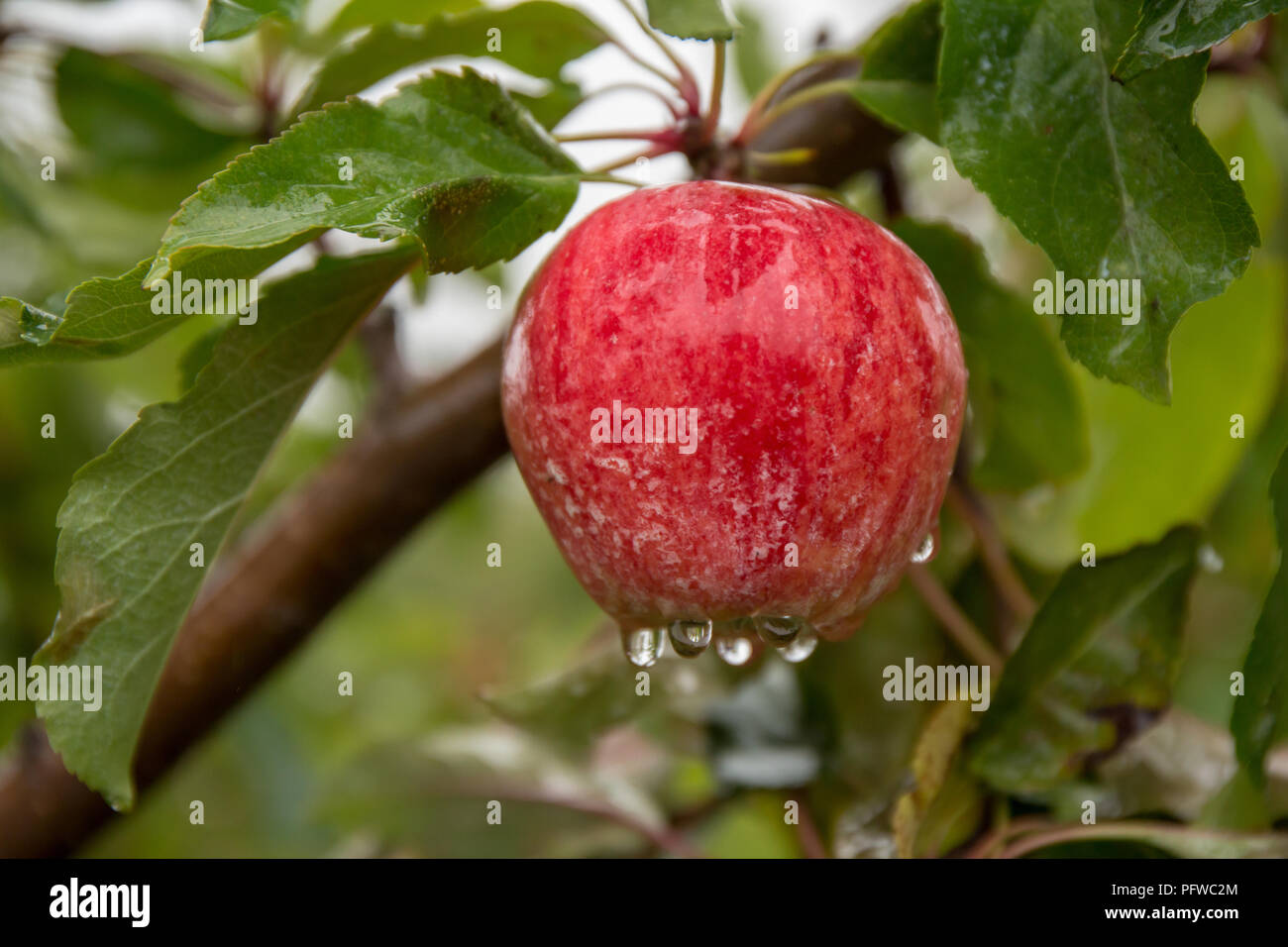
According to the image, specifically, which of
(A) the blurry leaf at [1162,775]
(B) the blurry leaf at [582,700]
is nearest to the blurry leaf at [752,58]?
(B) the blurry leaf at [582,700]

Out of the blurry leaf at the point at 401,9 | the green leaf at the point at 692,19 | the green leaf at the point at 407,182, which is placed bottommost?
the green leaf at the point at 407,182

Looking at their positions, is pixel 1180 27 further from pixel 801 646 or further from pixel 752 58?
pixel 752 58

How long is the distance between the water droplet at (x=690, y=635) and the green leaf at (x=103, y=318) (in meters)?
0.25

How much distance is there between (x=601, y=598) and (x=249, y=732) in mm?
1177

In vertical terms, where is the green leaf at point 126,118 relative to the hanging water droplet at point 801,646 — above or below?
above

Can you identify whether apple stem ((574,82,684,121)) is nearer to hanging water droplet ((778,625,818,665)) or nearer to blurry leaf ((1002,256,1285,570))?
hanging water droplet ((778,625,818,665))

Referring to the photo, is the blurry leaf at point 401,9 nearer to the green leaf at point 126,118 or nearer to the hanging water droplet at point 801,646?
the green leaf at point 126,118

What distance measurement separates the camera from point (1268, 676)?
59 cm

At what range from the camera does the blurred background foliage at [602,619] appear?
84cm

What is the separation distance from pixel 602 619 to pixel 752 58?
26.3 inches

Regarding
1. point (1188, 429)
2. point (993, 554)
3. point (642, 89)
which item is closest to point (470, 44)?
point (642, 89)

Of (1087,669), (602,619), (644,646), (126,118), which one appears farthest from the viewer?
(602,619)

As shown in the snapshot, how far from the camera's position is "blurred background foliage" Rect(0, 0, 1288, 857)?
0.84 meters

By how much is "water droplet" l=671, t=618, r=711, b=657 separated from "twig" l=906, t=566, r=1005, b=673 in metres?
0.32
